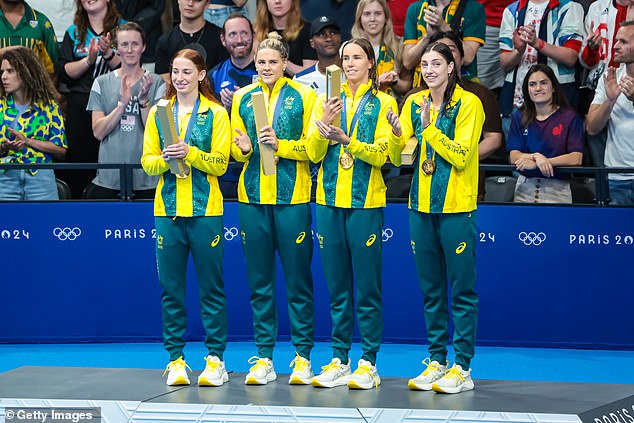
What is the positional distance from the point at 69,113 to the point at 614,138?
4.85m

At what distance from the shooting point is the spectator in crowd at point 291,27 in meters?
9.83

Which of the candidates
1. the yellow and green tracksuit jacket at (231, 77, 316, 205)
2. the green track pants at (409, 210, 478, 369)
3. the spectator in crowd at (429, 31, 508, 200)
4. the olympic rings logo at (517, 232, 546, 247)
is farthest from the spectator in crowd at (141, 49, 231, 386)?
the olympic rings logo at (517, 232, 546, 247)

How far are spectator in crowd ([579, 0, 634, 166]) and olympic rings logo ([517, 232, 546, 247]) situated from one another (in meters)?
0.81

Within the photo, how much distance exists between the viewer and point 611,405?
21.8 ft

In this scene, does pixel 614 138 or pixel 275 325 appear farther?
pixel 614 138

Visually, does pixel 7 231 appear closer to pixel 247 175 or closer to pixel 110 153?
pixel 110 153

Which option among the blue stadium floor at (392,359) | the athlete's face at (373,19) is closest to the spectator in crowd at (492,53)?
the athlete's face at (373,19)

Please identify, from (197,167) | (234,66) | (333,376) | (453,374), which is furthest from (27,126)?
(453,374)

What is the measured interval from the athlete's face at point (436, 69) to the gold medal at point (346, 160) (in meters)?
0.68

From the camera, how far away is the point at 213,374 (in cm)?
727

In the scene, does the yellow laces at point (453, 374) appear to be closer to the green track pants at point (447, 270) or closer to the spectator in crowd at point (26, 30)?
the green track pants at point (447, 270)

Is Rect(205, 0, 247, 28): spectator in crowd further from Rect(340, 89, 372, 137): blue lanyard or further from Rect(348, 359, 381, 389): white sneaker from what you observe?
Rect(348, 359, 381, 389): white sneaker

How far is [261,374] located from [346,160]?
4.95ft

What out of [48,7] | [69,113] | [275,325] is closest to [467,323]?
[275,325]
